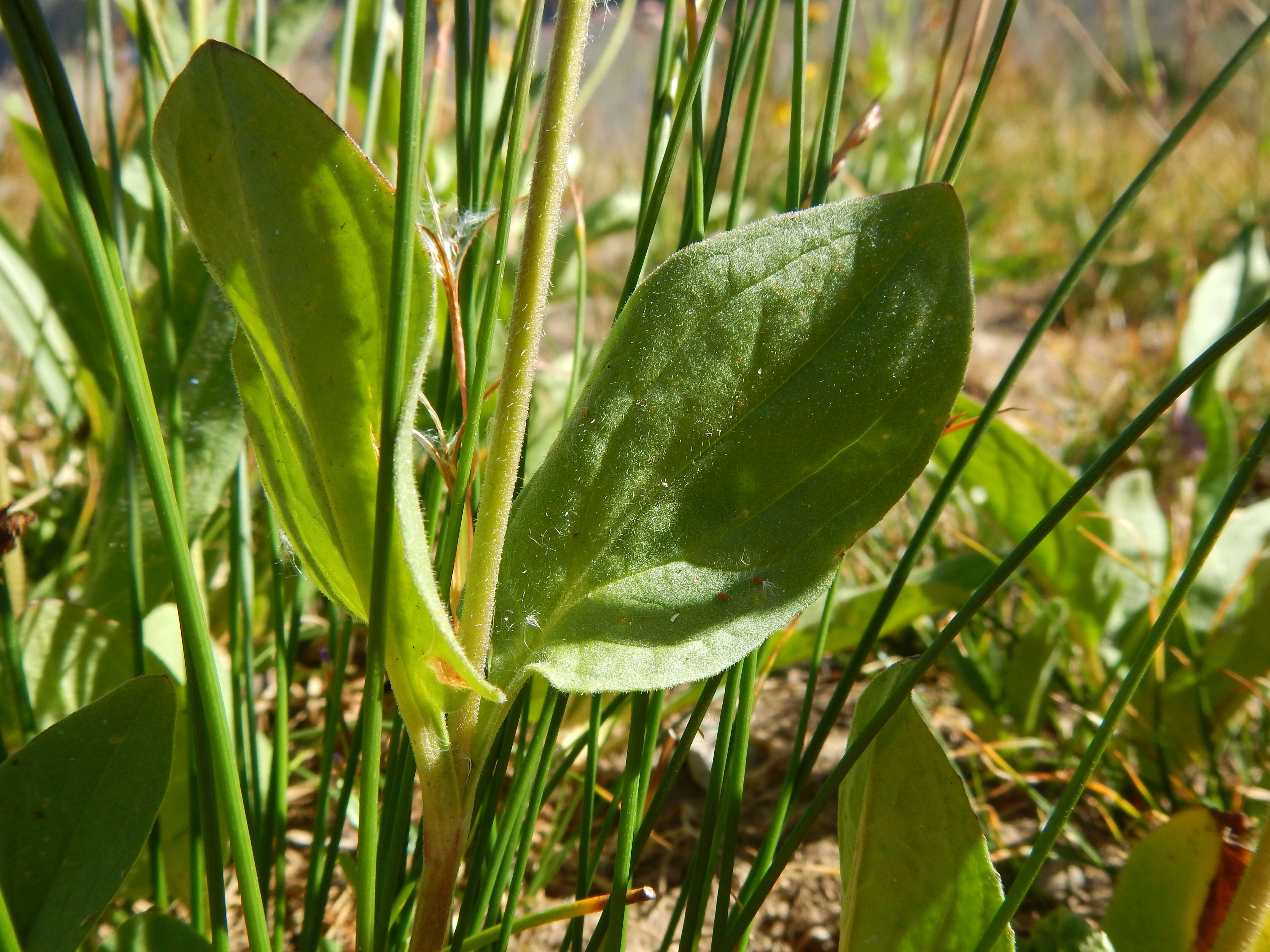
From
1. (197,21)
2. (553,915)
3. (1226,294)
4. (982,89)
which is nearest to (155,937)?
(553,915)

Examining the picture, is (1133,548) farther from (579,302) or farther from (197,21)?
(197,21)

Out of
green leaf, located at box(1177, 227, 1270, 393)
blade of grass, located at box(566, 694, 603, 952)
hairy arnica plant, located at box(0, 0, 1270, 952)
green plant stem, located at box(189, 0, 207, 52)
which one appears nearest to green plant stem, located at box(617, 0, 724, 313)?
hairy arnica plant, located at box(0, 0, 1270, 952)

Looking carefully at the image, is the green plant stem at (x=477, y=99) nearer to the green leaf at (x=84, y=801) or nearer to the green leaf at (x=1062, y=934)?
the green leaf at (x=84, y=801)

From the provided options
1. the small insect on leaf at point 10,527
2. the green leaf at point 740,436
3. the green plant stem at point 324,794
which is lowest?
the green plant stem at point 324,794

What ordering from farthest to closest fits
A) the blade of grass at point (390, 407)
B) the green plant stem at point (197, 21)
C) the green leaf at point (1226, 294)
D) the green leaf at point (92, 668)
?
the green leaf at point (1226, 294) < the green plant stem at point (197, 21) < the green leaf at point (92, 668) < the blade of grass at point (390, 407)

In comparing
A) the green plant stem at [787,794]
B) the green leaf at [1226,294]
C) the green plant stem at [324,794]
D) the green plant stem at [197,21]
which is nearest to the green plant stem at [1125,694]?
the green plant stem at [787,794]

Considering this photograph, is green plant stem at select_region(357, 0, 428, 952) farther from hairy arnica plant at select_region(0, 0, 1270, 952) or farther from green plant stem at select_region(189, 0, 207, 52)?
green plant stem at select_region(189, 0, 207, 52)

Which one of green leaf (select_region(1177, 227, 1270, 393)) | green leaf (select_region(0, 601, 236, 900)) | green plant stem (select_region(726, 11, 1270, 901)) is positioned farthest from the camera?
green leaf (select_region(1177, 227, 1270, 393))
